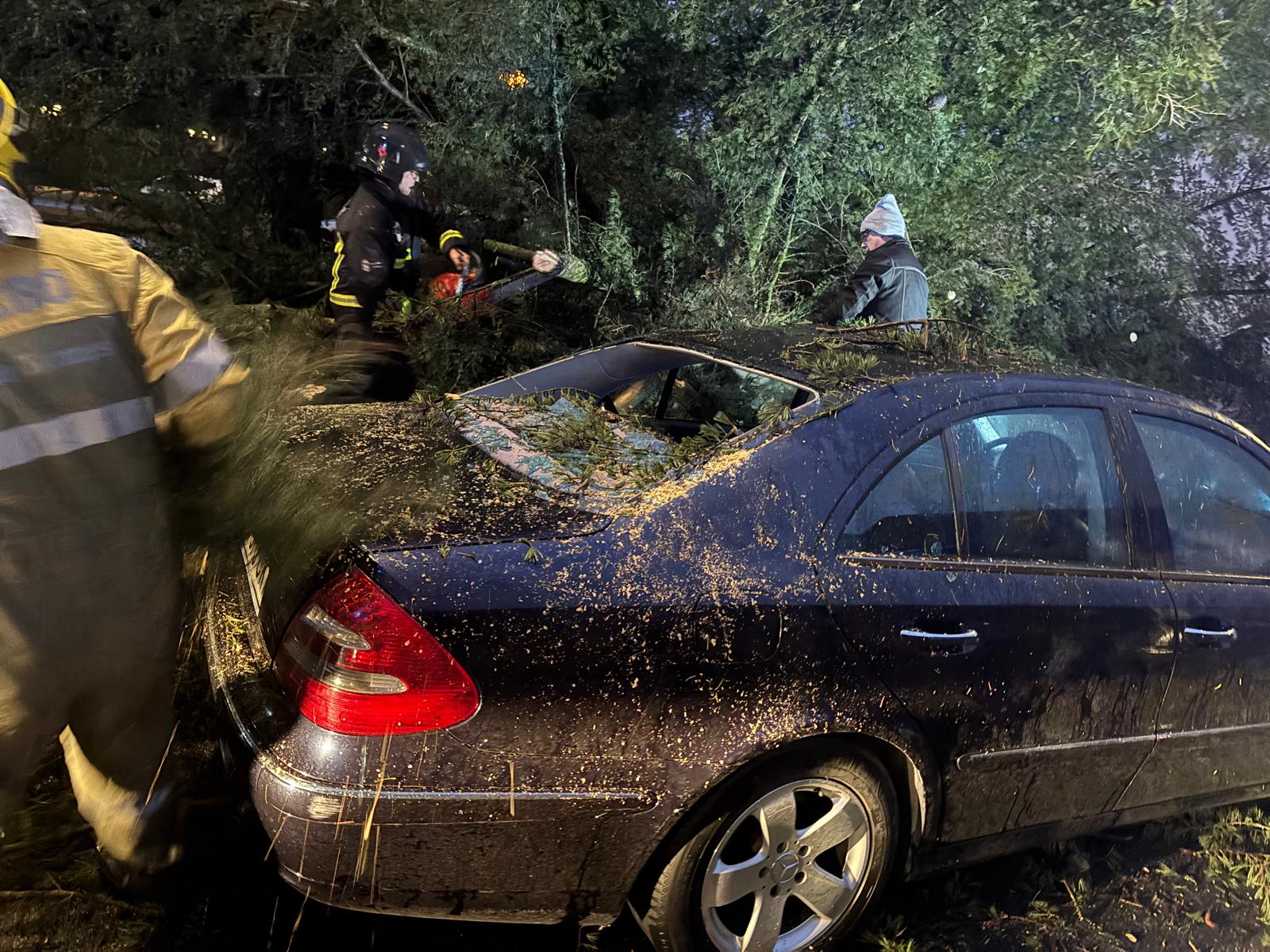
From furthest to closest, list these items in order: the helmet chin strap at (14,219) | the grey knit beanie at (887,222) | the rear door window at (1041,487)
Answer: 1. the grey knit beanie at (887,222)
2. the rear door window at (1041,487)
3. the helmet chin strap at (14,219)

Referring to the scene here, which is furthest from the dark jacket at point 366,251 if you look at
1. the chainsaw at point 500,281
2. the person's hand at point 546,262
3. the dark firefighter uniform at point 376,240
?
the person's hand at point 546,262

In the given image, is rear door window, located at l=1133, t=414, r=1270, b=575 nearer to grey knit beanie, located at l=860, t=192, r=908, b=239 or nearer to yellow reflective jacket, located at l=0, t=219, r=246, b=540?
yellow reflective jacket, located at l=0, t=219, r=246, b=540

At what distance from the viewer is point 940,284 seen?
8.18 m

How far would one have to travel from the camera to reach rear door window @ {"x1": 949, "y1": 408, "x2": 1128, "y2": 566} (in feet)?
8.30

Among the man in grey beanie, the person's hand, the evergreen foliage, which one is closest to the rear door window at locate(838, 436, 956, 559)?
the man in grey beanie

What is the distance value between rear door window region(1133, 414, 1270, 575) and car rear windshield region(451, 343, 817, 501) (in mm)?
1342

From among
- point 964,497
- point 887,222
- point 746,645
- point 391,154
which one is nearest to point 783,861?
point 746,645

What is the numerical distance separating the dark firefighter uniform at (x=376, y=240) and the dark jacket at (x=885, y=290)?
294 cm

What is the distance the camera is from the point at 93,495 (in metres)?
1.77

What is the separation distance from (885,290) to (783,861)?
4.60 metres

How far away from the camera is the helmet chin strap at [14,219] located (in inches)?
62.4

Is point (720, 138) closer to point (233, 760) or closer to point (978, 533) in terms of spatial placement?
point (978, 533)

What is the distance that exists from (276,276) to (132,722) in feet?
21.2

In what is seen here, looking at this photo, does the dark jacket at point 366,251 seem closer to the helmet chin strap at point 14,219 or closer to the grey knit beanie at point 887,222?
the grey knit beanie at point 887,222
